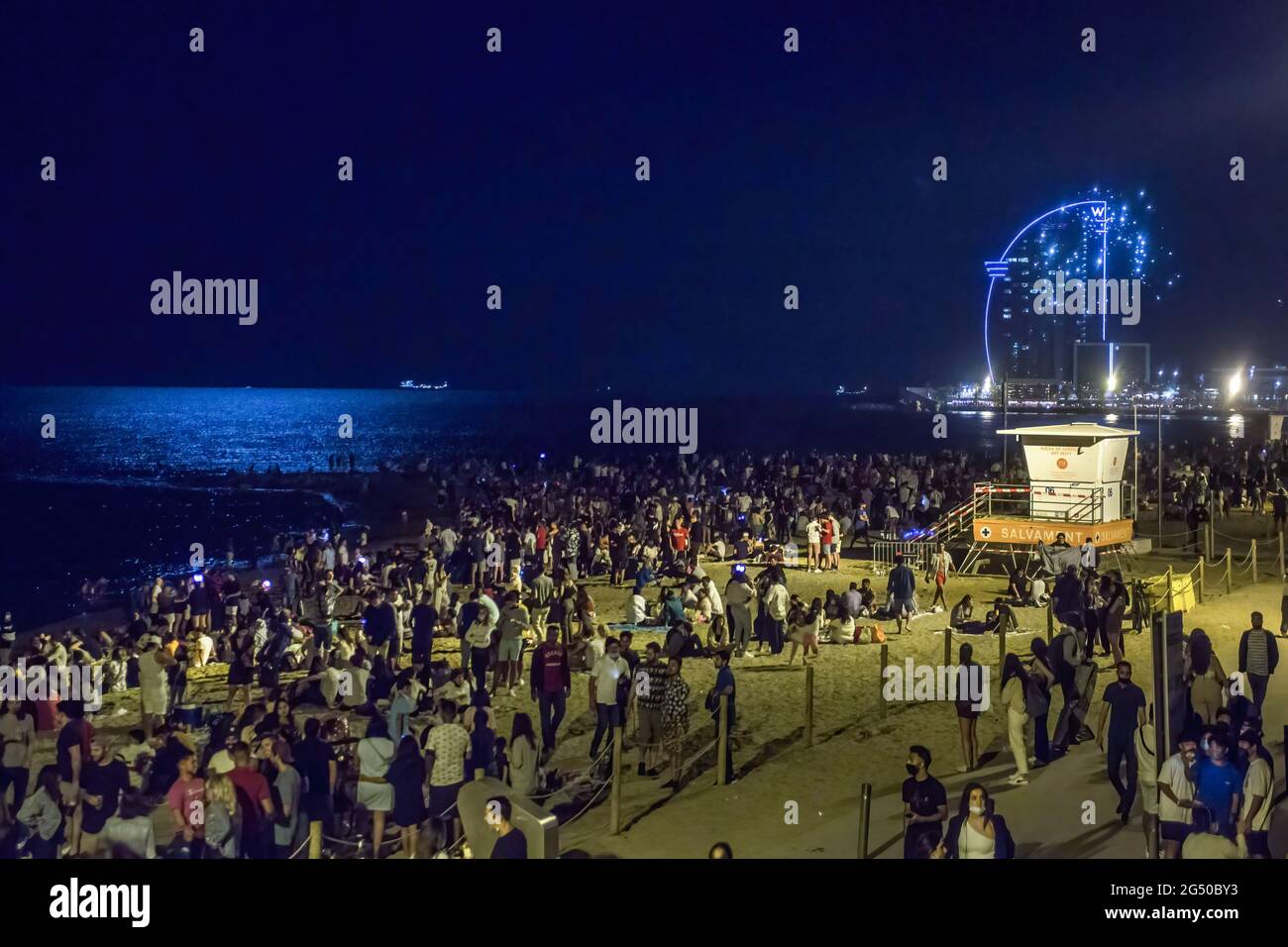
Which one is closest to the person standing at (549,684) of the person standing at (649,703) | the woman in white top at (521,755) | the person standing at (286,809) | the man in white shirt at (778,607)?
the person standing at (649,703)

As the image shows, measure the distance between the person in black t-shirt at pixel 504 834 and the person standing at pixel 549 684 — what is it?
377 centimetres

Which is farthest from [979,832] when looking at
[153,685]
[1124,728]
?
[153,685]

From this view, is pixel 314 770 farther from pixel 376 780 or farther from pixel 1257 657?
pixel 1257 657

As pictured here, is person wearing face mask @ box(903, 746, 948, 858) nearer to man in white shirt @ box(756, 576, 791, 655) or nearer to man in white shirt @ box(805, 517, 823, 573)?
man in white shirt @ box(756, 576, 791, 655)

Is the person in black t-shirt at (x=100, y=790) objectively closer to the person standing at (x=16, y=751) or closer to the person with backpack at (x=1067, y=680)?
the person standing at (x=16, y=751)

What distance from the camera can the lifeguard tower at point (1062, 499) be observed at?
2302 cm

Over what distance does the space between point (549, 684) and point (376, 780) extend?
275 cm

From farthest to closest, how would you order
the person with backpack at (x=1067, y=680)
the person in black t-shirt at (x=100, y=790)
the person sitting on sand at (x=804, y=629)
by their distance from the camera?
1. the person sitting on sand at (x=804, y=629)
2. the person with backpack at (x=1067, y=680)
3. the person in black t-shirt at (x=100, y=790)

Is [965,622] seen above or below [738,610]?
below

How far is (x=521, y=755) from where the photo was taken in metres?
9.21

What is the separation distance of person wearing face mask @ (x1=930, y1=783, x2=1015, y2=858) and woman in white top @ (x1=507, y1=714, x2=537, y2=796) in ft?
11.7

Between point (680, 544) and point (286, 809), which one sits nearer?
point (286, 809)
